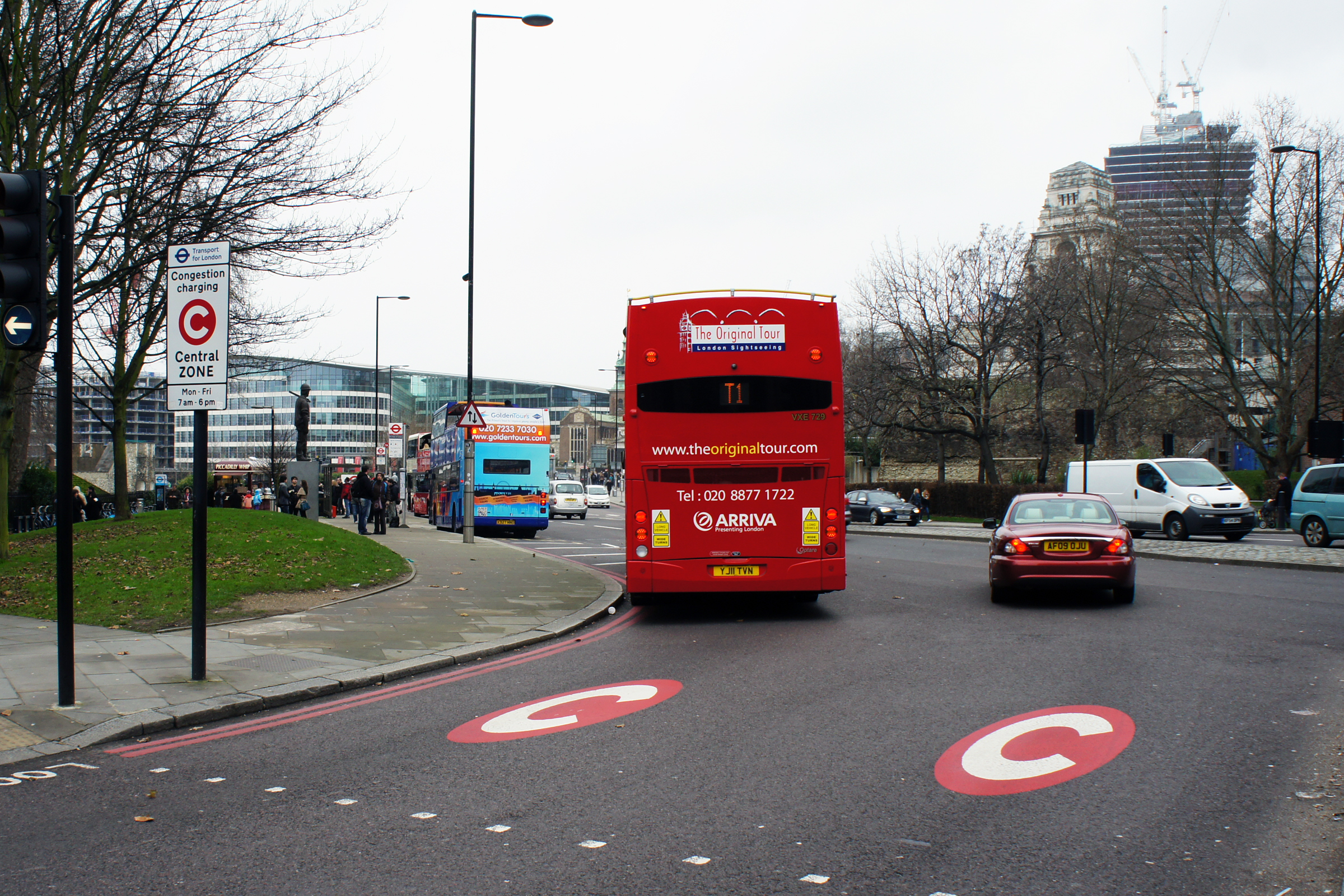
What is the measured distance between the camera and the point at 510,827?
4555mm

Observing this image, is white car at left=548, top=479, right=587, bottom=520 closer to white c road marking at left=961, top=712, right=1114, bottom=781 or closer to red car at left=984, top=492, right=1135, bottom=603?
red car at left=984, top=492, right=1135, bottom=603

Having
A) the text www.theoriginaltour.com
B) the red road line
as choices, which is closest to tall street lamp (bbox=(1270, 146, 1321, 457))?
the text www.theoriginaltour.com

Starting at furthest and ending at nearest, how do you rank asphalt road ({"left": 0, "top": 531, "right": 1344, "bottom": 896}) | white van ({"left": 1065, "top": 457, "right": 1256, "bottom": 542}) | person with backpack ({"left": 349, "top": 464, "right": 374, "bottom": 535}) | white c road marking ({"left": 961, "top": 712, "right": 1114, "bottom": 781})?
person with backpack ({"left": 349, "top": 464, "right": 374, "bottom": 535})
white van ({"left": 1065, "top": 457, "right": 1256, "bottom": 542})
white c road marking ({"left": 961, "top": 712, "right": 1114, "bottom": 781})
asphalt road ({"left": 0, "top": 531, "right": 1344, "bottom": 896})

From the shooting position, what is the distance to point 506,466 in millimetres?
31609

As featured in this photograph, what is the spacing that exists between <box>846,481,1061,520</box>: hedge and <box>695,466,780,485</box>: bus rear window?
31.5 m

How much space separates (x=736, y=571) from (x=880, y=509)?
2887 cm

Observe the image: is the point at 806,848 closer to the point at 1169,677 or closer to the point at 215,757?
the point at 215,757

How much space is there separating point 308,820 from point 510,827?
946 millimetres

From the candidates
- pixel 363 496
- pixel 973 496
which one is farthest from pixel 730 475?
pixel 973 496

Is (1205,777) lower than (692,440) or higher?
lower

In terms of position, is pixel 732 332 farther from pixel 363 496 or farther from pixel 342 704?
pixel 363 496

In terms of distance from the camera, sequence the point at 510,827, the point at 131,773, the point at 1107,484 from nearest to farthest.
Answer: the point at 510,827 → the point at 131,773 → the point at 1107,484

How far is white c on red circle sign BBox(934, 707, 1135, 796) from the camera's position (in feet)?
17.0

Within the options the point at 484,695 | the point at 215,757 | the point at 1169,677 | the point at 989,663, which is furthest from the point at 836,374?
the point at 215,757
